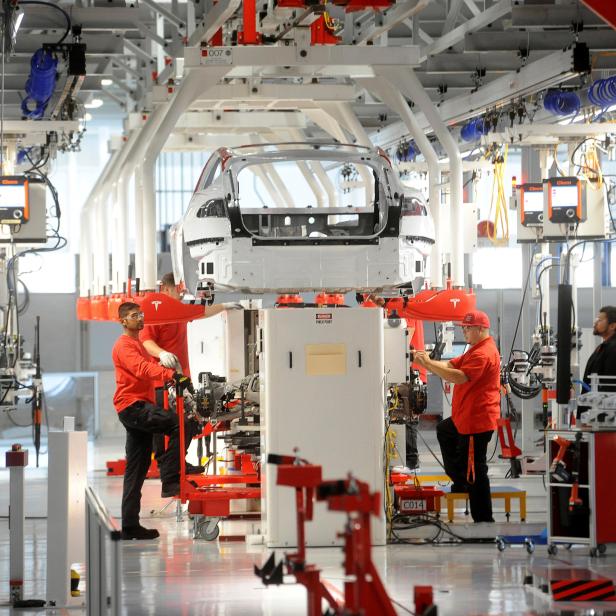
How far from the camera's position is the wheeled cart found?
28.0 ft

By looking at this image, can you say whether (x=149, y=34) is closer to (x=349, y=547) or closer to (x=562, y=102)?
(x=562, y=102)

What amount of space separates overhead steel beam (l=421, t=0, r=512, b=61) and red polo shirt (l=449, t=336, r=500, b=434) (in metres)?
3.26

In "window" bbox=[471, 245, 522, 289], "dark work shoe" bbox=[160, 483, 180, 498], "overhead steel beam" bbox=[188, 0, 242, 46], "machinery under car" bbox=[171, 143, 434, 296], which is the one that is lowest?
"dark work shoe" bbox=[160, 483, 180, 498]

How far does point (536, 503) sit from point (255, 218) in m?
3.70

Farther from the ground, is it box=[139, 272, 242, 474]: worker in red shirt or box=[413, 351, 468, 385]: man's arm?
box=[139, 272, 242, 474]: worker in red shirt

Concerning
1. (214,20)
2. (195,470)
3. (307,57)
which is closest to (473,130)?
(307,57)

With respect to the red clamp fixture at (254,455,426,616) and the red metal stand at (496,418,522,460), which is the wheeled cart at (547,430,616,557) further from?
the red metal stand at (496,418,522,460)

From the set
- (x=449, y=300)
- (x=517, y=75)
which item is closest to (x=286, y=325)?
(x=449, y=300)

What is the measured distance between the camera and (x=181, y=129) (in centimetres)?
1505

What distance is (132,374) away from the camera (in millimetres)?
9773

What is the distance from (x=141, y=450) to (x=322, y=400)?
1.75 meters

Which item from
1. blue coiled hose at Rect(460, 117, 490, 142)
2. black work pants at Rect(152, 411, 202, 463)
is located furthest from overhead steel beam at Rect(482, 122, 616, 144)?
black work pants at Rect(152, 411, 202, 463)

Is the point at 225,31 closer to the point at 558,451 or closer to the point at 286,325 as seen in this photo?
the point at 286,325

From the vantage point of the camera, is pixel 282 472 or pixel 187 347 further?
pixel 187 347
